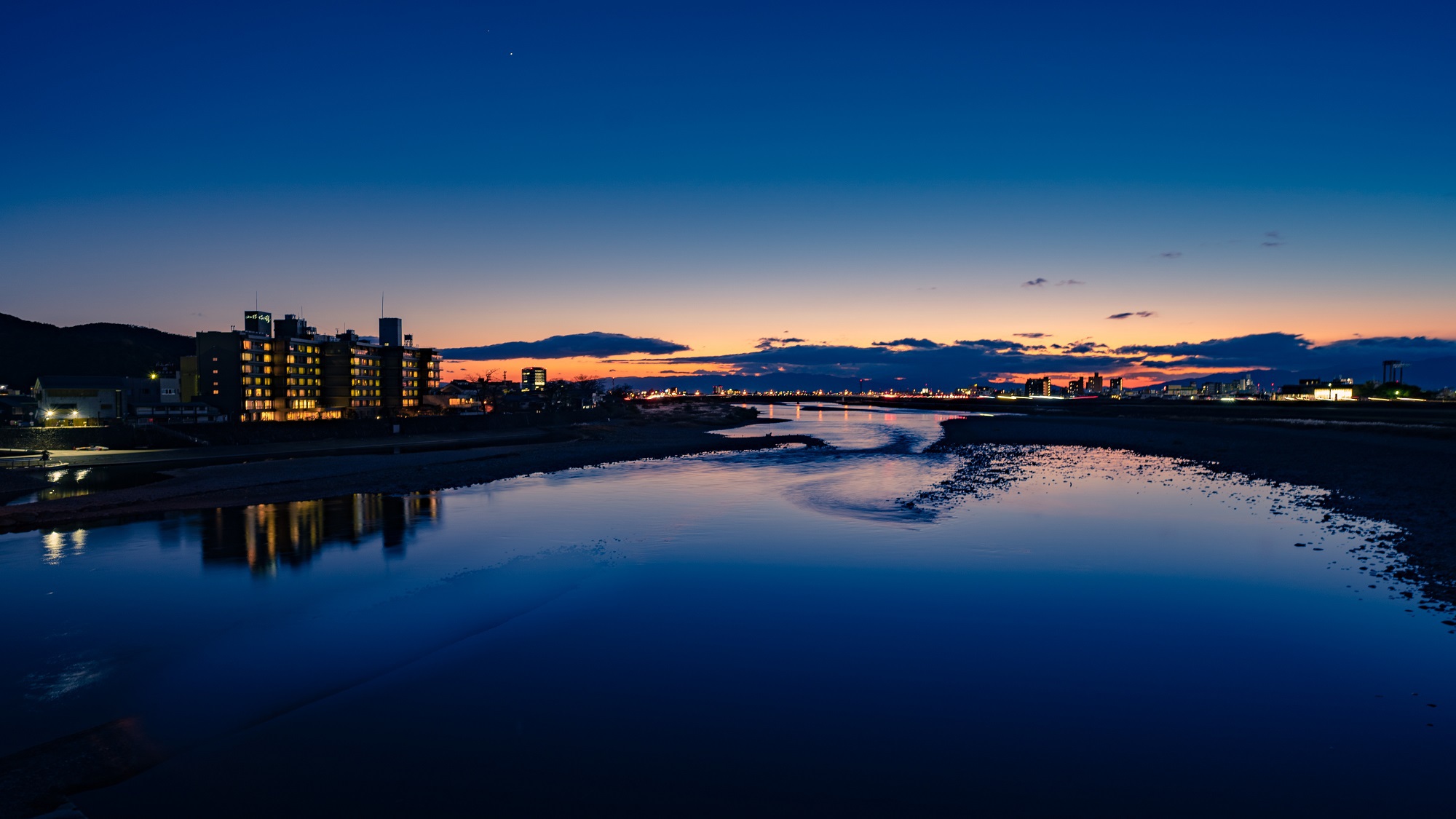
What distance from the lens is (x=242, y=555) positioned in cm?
1872

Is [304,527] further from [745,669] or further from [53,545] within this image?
[745,669]

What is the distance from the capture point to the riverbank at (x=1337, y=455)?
17.8m

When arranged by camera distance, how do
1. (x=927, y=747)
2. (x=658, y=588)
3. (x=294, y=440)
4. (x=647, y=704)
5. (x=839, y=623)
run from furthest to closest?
(x=294, y=440) < (x=658, y=588) < (x=839, y=623) < (x=647, y=704) < (x=927, y=747)

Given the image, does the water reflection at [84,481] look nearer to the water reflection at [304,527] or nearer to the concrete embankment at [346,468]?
the concrete embankment at [346,468]

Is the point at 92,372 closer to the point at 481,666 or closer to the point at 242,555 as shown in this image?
the point at 242,555

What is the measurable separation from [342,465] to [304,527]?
23.4m

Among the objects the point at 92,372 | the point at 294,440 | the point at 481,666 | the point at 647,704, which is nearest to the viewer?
the point at 647,704

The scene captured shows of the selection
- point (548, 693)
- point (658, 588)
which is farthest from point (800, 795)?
point (658, 588)

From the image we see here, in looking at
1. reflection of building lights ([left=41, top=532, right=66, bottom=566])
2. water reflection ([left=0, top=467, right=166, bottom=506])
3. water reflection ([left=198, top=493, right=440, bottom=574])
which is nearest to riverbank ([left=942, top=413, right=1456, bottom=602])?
water reflection ([left=198, top=493, right=440, bottom=574])

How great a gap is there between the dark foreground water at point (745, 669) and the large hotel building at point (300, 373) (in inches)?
3237

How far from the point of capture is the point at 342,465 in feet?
143

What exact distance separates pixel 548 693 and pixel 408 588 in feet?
24.3

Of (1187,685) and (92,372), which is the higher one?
(92,372)

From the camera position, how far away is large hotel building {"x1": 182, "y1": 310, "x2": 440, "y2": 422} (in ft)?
312
